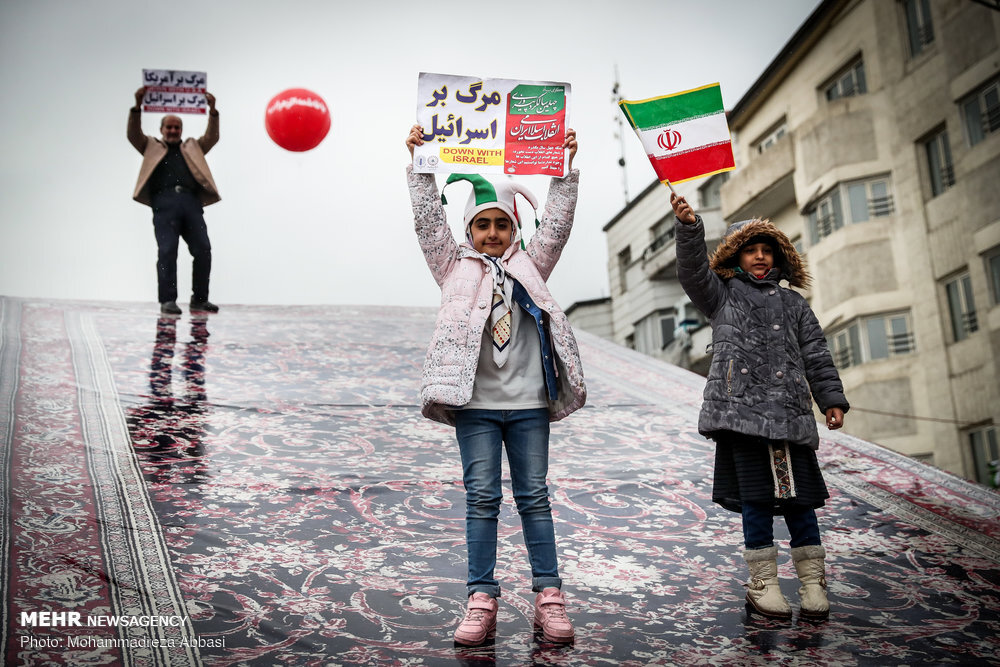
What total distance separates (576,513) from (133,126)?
235 inches

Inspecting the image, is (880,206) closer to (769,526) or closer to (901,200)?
(901,200)

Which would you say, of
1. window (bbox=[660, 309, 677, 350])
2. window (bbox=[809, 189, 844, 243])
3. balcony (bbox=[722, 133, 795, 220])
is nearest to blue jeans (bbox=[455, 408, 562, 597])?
window (bbox=[809, 189, 844, 243])

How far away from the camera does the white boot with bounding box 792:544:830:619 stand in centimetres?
308

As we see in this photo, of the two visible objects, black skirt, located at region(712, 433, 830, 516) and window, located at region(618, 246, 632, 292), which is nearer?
black skirt, located at region(712, 433, 830, 516)

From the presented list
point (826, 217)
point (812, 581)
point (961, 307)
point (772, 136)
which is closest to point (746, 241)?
point (812, 581)

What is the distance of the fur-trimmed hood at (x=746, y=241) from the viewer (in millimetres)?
3506

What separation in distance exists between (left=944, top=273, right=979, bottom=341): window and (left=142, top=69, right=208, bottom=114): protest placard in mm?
11204

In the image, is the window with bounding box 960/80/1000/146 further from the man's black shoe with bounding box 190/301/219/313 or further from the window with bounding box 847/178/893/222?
the man's black shoe with bounding box 190/301/219/313

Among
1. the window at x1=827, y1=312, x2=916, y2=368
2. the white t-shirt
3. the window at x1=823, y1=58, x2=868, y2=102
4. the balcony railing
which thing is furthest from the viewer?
the window at x1=823, y1=58, x2=868, y2=102

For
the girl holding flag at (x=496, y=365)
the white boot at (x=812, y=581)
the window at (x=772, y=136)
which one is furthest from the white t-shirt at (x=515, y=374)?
the window at (x=772, y=136)

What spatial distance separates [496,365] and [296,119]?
5.98 meters

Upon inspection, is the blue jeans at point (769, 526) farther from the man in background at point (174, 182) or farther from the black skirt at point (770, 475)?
the man in background at point (174, 182)

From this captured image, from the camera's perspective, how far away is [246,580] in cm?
321

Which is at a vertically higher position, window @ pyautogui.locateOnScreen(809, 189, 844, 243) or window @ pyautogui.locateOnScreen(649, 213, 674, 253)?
window @ pyautogui.locateOnScreen(649, 213, 674, 253)
